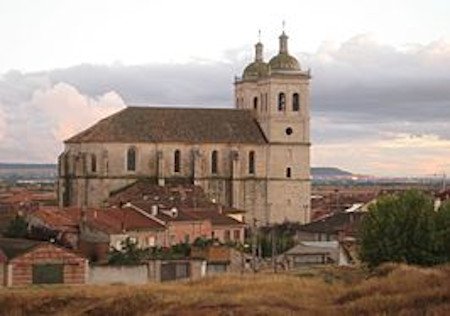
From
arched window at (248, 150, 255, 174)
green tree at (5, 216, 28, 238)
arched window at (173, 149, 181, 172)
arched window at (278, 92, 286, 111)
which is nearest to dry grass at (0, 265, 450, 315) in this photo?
green tree at (5, 216, 28, 238)

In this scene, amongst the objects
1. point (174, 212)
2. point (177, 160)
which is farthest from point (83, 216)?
point (177, 160)

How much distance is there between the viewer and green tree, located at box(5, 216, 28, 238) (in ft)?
197

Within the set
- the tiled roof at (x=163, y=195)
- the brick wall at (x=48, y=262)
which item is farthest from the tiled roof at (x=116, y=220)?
the brick wall at (x=48, y=262)

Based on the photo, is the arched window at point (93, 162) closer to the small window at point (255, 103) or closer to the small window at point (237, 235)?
the small window at point (255, 103)

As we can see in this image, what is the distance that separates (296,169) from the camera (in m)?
84.6

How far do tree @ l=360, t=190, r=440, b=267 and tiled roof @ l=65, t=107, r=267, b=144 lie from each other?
36156mm

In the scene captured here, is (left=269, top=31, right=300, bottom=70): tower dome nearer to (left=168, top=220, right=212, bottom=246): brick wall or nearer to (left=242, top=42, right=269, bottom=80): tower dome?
(left=242, top=42, right=269, bottom=80): tower dome

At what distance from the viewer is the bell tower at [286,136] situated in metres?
84.2

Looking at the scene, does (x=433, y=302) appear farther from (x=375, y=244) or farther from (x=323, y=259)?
(x=323, y=259)

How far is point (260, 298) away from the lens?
31609mm

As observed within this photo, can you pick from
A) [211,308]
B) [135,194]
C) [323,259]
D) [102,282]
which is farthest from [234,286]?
[135,194]

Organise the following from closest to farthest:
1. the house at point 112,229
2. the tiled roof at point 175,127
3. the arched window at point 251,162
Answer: the house at point 112,229 < the tiled roof at point 175,127 < the arched window at point 251,162

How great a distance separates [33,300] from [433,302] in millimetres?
13373

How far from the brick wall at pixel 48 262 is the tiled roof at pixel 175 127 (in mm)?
33480
